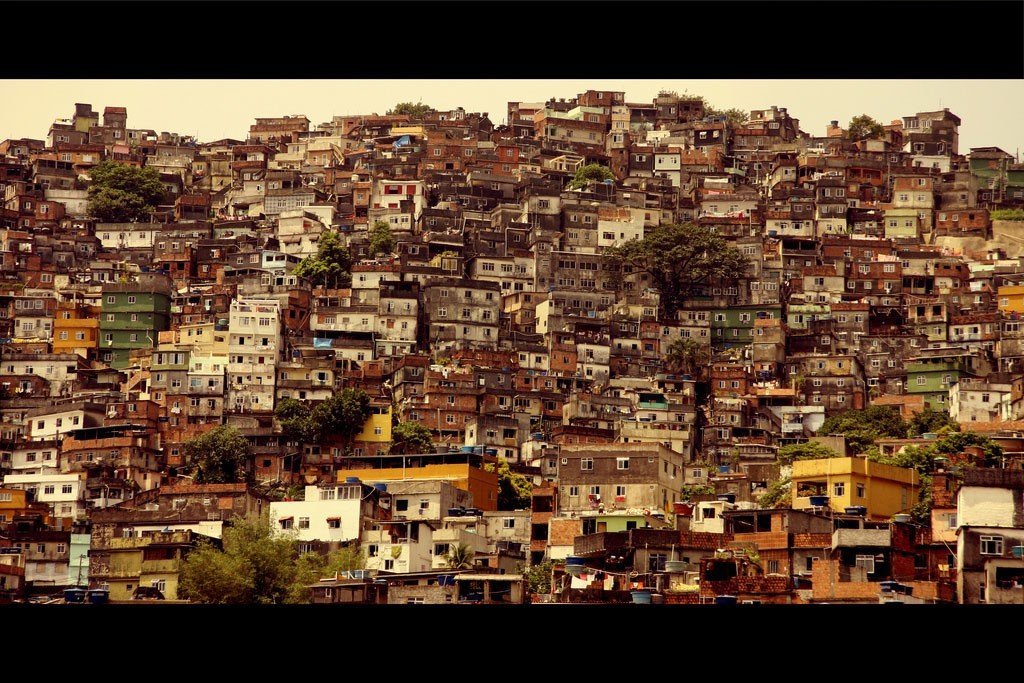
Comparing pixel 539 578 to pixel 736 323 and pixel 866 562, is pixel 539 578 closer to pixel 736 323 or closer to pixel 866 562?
pixel 866 562

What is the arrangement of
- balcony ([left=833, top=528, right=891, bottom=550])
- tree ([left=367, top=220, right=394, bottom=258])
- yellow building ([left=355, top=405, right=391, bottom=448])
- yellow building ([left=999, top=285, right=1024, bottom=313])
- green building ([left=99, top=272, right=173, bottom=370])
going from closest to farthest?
balcony ([left=833, top=528, right=891, bottom=550]) < yellow building ([left=355, top=405, right=391, bottom=448]) < green building ([left=99, top=272, right=173, bottom=370]) < yellow building ([left=999, top=285, right=1024, bottom=313]) < tree ([left=367, top=220, right=394, bottom=258])

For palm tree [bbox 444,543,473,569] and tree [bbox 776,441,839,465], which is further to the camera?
tree [bbox 776,441,839,465]

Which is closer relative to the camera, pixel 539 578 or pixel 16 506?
pixel 539 578

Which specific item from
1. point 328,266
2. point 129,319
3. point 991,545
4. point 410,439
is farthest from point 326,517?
point 328,266

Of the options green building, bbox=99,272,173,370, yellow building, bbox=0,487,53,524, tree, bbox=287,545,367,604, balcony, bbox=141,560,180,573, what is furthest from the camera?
green building, bbox=99,272,173,370

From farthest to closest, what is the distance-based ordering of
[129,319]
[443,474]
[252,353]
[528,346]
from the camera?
[129,319] < [528,346] < [252,353] < [443,474]

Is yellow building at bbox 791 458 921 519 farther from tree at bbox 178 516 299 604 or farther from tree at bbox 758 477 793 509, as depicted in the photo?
tree at bbox 178 516 299 604

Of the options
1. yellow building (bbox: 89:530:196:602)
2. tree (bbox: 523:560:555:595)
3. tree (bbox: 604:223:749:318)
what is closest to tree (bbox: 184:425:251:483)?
yellow building (bbox: 89:530:196:602)
